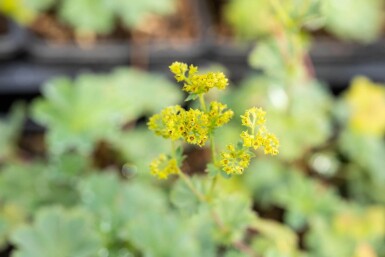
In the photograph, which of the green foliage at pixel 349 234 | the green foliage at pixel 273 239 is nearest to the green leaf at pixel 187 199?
the green foliage at pixel 273 239

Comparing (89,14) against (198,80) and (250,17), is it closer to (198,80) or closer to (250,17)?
(250,17)

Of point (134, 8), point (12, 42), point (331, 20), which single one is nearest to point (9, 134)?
point (12, 42)

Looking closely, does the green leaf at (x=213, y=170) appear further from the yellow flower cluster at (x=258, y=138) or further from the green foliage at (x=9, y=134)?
the green foliage at (x=9, y=134)

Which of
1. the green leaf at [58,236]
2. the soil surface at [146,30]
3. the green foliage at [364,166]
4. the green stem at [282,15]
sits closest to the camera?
the green leaf at [58,236]

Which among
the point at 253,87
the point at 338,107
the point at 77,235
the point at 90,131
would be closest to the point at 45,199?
the point at 90,131

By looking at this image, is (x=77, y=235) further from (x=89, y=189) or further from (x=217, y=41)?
(x=217, y=41)

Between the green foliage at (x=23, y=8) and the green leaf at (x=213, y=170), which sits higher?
the green foliage at (x=23, y=8)
